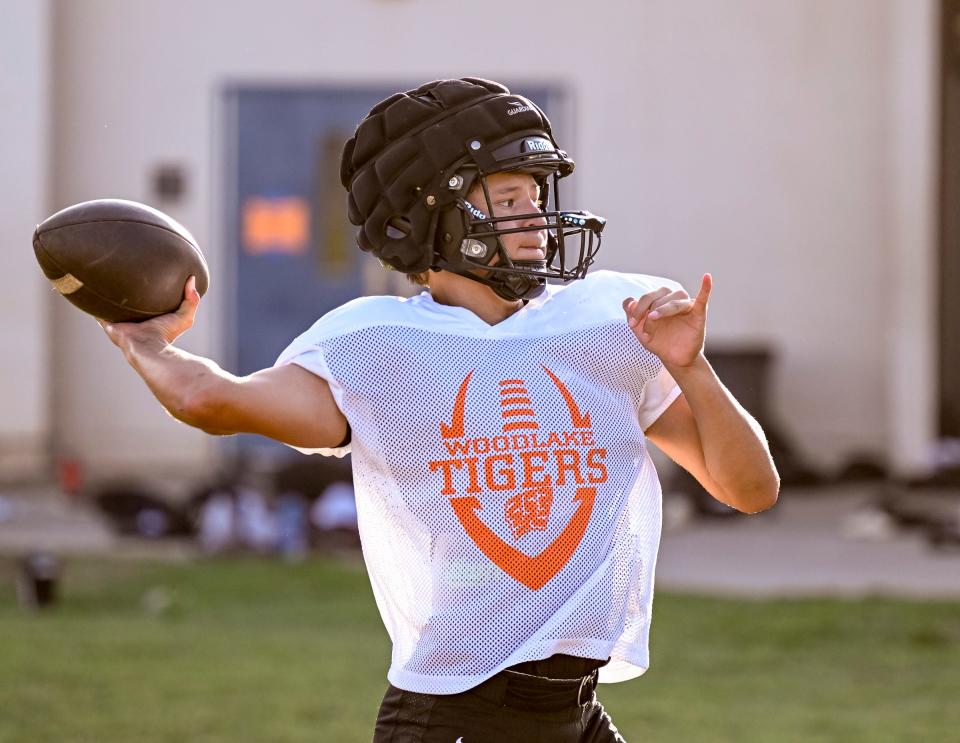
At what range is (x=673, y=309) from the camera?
2926 millimetres

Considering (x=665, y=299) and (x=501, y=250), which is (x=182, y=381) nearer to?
(x=501, y=250)

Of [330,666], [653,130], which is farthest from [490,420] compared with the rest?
[653,130]

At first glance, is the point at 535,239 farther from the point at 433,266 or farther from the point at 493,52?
the point at 493,52

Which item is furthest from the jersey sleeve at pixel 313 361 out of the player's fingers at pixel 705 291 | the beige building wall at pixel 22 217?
the beige building wall at pixel 22 217

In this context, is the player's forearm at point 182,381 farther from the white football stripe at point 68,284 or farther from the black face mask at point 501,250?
the black face mask at point 501,250

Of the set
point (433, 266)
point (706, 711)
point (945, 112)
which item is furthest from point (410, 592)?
point (945, 112)

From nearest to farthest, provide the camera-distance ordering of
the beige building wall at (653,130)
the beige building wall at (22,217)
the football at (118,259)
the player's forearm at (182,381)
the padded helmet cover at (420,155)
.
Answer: the player's forearm at (182,381) → the football at (118,259) → the padded helmet cover at (420,155) → the beige building wall at (22,217) → the beige building wall at (653,130)

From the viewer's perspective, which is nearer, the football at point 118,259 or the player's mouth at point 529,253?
the football at point 118,259

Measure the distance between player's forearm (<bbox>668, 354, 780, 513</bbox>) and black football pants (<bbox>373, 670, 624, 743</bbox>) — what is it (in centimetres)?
46

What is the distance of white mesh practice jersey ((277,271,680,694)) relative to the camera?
2984 mm

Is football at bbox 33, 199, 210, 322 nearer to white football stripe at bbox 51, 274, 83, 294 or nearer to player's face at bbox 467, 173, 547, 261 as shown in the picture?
white football stripe at bbox 51, 274, 83, 294

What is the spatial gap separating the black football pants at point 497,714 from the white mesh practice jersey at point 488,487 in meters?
0.03

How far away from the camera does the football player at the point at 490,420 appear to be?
2.97 metres

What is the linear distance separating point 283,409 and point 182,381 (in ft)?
0.63
